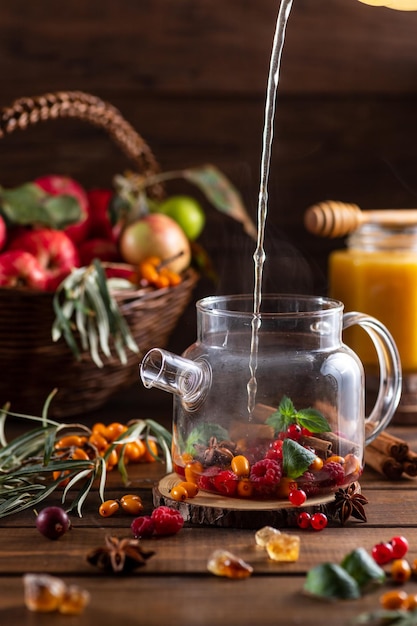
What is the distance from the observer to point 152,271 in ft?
4.93

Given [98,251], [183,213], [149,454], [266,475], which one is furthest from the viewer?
[183,213]

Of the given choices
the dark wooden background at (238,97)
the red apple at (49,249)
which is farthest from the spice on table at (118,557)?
the dark wooden background at (238,97)

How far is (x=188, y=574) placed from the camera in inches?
33.4

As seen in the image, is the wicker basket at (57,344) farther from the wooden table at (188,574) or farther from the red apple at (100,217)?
the wooden table at (188,574)

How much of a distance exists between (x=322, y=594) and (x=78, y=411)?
32.4 inches

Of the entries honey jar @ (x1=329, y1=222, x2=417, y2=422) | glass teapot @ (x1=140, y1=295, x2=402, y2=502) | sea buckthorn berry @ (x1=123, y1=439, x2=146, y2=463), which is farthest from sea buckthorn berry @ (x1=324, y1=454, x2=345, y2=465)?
honey jar @ (x1=329, y1=222, x2=417, y2=422)

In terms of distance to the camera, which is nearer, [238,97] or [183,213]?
[183,213]

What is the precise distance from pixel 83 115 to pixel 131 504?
0.84m

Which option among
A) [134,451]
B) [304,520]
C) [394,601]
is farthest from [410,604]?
[134,451]

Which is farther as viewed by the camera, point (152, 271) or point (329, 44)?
point (329, 44)

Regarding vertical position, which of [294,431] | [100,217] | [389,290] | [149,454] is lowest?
[149,454]

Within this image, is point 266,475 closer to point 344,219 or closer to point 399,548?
point 399,548

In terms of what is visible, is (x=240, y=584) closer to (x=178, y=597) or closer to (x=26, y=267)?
(x=178, y=597)

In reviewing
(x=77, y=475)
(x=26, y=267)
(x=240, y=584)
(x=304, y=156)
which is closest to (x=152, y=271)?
(x=26, y=267)
